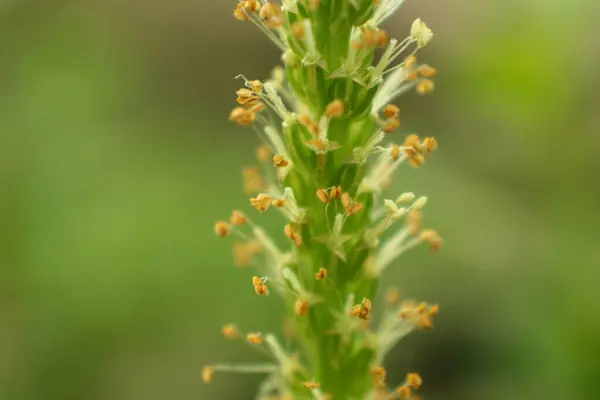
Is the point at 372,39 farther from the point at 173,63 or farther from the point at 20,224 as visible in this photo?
the point at 173,63

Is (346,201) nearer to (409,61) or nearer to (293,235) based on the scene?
(293,235)

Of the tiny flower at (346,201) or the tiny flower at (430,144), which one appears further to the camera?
the tiny flower at (430,144)

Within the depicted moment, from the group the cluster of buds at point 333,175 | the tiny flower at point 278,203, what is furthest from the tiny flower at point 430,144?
the tiny flower at point 278,203

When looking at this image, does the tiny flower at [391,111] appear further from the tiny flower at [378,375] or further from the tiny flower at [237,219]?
the tiny flower at [378,375]

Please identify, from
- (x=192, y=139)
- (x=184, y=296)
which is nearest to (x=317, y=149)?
(x=184, y=296)

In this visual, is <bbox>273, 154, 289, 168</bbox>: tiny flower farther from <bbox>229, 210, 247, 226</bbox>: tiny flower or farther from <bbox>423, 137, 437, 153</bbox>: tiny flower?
<bbox>423, 137, 437, 153</bbox>: tiny flower

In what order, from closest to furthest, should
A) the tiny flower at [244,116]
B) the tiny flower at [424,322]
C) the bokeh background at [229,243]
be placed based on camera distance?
the tiny flower at [244,116], the tiny flower at [424,322], the bokeh background at [229,243]

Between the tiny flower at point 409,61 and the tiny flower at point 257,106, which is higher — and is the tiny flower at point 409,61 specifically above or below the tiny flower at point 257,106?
below

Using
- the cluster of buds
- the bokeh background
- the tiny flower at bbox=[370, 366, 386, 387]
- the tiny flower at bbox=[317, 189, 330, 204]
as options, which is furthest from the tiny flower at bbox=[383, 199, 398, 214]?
the bokeh background
